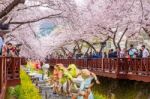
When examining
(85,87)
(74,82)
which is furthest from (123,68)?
(85,87)

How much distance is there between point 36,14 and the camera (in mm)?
27797

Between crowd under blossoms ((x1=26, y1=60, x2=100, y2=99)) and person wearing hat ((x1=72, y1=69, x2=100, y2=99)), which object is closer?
person wearing hat ((x1=72, y1=69, x2=100, y2=99))

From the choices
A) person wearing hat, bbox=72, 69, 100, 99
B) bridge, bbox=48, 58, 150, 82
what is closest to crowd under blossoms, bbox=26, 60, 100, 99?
person wearing hat, bbox=72, 69, 100, 99

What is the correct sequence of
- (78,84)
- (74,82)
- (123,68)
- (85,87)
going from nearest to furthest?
(85,87)
(78,84)
(74,82)
(123,68)

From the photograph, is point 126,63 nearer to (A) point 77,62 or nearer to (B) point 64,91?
(B) point 64,91

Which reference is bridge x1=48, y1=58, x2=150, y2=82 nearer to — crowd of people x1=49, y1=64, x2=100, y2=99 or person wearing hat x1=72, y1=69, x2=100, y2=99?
crowd of people x1=49, y1=64, x2=100, y2=99

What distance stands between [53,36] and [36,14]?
42.3 meters

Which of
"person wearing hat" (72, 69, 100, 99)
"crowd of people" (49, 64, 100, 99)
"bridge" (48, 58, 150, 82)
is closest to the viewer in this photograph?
"person wearing hat" (72, 69, 100, 99)

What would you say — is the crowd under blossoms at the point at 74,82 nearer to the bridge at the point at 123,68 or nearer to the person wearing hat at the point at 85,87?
the person wearing hat at the point at 85,87

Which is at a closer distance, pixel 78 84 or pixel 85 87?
pixel 85 87

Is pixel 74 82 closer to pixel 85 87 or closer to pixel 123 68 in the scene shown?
pixel 85 87

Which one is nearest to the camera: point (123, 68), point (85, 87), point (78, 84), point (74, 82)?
point (85, 87)

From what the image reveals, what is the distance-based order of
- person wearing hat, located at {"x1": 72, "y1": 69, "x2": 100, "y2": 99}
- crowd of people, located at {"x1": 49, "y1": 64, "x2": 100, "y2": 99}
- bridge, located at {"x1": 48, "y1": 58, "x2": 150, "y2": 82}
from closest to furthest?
person wearing hat, located at {"x1": 72, "y1": 69, "x2": 100, "y2": 99}
crowd of people, located at {"x1": 49, "y1": 64, "x2": 100, "y2": 99}
bridge, located at {"x1": 48, "y1": 58, "x2": 150, "y2": 82}

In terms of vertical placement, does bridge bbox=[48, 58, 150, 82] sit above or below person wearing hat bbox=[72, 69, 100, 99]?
below
